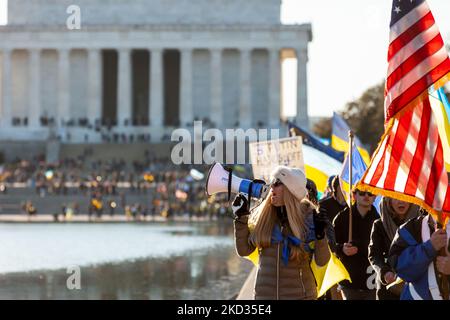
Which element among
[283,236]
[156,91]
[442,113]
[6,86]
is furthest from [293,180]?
[6,86]

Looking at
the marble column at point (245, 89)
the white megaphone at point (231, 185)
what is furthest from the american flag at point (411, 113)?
the marble column at point (245, 89)

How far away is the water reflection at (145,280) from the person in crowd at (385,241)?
1059cm

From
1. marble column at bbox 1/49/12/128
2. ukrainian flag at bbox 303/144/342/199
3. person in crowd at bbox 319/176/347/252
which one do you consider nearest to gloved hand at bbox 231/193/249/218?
person in crowd at bbox 319/176/347/252

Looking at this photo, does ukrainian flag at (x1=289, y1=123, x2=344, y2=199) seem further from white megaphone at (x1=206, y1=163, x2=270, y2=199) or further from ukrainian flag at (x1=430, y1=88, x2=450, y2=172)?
white megaphone at (x1=206, y1=163, x2=270, y2=199)

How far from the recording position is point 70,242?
141ft

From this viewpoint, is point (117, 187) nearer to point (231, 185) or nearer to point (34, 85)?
point (34, 85)

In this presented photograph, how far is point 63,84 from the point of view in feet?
387

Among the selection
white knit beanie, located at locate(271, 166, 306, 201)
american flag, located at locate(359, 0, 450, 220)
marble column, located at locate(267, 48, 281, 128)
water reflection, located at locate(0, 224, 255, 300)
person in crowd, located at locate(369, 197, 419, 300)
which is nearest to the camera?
white knit beanie, located at locate(271, 166, 306, 201)

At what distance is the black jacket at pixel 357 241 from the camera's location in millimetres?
14469

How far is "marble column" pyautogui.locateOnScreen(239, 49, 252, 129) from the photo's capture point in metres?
116

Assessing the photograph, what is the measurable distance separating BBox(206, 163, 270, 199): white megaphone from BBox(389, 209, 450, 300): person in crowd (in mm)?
1427

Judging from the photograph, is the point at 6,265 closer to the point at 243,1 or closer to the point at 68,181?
the point at 68,181

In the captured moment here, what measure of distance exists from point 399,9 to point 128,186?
73514 millimetres

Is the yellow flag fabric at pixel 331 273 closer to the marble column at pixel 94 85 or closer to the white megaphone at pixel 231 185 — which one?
the white megaphone at pixel 231 185
